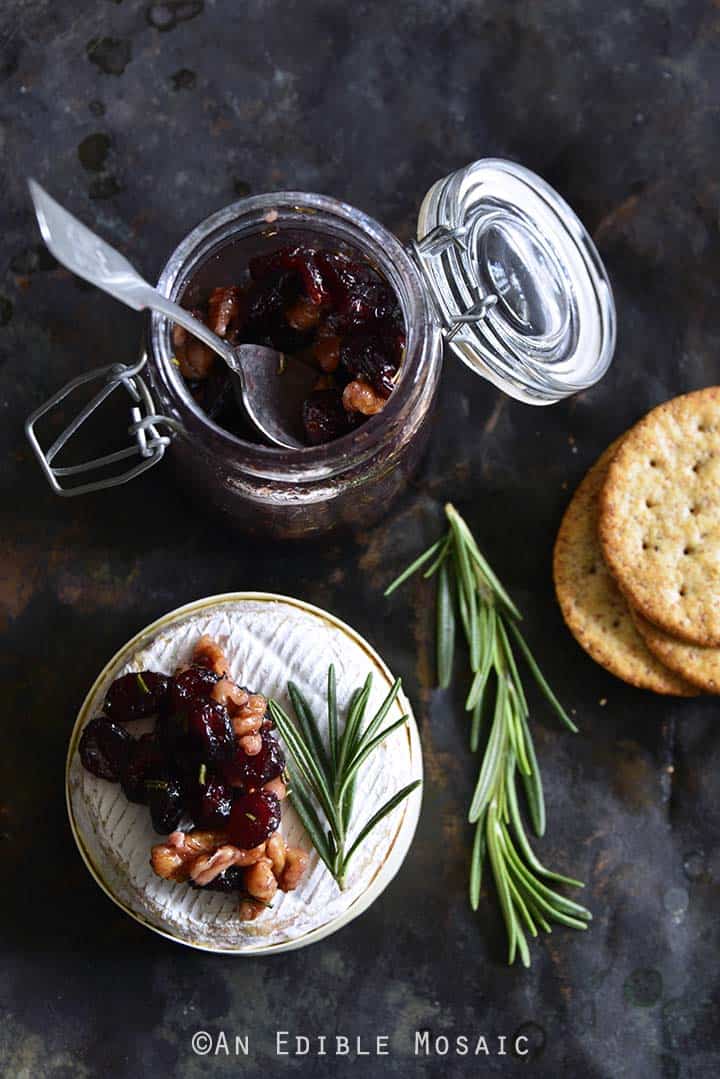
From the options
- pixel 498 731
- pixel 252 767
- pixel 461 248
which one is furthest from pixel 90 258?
pixel 498 731

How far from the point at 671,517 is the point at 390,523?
0.44m

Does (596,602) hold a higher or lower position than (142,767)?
lower

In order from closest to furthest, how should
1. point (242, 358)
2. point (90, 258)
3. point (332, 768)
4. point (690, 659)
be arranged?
point (90, 258) → point (242, 358) → point (332, 768) → point (690, 659)

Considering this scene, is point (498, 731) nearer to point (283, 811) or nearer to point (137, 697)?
point (283, 811)

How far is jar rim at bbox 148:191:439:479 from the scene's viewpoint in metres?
1.33

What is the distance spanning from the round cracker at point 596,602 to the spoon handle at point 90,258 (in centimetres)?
77

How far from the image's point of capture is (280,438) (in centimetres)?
141

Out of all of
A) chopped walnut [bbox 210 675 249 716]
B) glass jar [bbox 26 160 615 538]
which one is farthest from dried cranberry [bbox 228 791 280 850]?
glass jar [bbox 26 160 615 538]

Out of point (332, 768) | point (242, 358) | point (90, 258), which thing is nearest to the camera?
point (90, 258)

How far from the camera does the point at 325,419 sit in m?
1.41

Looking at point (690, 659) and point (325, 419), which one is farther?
point (690, 659)

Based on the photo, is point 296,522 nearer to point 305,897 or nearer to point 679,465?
point 305,897

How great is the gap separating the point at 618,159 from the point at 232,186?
2.13 ft

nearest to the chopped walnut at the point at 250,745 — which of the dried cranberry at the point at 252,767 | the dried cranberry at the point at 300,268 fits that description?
the dried cranberry at the point at 252,767
